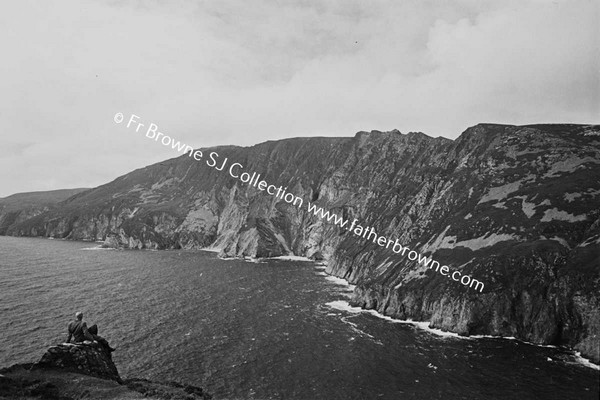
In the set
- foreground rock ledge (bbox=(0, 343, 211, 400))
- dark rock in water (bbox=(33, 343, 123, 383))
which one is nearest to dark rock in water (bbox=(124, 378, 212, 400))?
foreground rock ledge (bbox=(0, 343, 211, 400))

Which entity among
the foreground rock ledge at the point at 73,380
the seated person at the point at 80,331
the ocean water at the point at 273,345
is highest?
the seated person at the point at 80,331

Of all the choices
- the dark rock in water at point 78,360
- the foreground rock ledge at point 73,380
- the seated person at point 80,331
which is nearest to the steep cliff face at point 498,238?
the foreground rock ledge at point 73,380

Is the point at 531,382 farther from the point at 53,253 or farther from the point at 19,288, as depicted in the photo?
the point at 53,253

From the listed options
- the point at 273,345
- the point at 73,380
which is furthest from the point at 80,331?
the point at 273,345

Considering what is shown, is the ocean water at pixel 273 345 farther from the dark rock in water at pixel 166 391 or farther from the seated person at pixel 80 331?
the seated person at pixel 80 331

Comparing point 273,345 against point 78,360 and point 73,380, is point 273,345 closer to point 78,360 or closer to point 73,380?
point 78,360

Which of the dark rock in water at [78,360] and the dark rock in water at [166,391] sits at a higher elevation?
the dark rock in water at [78,360]

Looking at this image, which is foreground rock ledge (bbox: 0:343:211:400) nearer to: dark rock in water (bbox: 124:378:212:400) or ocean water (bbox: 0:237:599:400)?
dark rock in water (bbox: 124:378:212:400)

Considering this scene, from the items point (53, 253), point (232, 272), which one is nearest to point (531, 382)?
point (232, 272)
